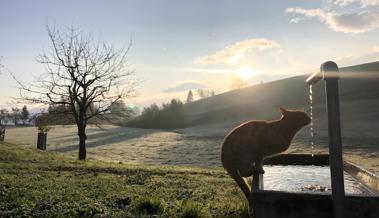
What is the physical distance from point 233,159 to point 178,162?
2981cm

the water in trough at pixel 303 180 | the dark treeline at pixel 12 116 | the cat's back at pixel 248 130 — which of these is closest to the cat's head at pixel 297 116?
the cat's back at pixel 248 130

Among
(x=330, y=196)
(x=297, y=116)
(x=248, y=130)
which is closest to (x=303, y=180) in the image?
(x=297, y=116)

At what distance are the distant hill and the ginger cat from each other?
43.3 meters

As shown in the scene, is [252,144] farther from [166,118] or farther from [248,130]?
[166,118]

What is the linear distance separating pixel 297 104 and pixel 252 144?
93.6m

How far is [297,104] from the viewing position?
316ft

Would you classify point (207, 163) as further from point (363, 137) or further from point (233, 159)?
point (233, 159)

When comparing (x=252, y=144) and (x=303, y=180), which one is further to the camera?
(x=303, y=180)

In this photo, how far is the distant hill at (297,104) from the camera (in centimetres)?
6219

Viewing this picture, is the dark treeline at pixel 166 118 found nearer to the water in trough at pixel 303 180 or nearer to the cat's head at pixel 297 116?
the water in trough at pixel 303 180

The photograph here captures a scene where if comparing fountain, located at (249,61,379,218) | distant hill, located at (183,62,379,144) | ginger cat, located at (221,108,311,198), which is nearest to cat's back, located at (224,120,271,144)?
ginger cat, located at (221,108,311,198)

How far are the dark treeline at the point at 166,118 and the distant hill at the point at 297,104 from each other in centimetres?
433

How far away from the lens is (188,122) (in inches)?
4090

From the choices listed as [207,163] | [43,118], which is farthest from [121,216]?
[207,163]
